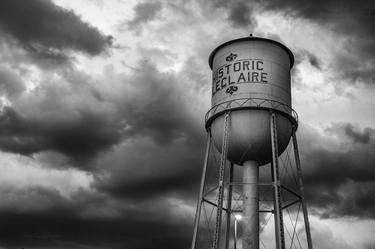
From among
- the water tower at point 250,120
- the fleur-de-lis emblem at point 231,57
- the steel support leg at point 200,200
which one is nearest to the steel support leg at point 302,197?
the water tower at point 250,120

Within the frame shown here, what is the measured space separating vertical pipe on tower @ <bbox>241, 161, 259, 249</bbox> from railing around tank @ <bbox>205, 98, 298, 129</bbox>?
9.95ft

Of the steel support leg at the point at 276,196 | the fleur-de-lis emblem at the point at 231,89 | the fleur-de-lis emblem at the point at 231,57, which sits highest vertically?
the fleur-de-lis emblem at the point at 231,57

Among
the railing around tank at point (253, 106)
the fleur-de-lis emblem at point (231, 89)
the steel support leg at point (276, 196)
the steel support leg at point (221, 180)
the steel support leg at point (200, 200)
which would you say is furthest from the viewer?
the fleur-de-lis emblem at point (231, 89)

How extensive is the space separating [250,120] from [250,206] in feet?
14.2

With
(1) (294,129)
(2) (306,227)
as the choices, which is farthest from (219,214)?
(1) (294,129)

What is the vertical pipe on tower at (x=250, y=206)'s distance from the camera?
69.6 feet

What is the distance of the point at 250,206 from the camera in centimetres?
2177

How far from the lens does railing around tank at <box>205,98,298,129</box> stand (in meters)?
21.7

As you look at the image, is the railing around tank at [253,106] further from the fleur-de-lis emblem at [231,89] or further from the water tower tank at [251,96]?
the fleur-de-lis emblem at [231,89]

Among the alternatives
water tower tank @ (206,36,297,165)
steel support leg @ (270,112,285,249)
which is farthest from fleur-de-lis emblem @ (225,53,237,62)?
steel support leg @ (270,112,285,249)

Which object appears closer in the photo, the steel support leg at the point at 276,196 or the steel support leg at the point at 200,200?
the steel support leg at the point at 276,196

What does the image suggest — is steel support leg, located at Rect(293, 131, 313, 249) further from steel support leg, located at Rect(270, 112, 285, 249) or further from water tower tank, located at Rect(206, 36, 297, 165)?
steel support leg, located at Rect(270, 112, 285, 249)

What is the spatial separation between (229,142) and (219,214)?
12.8ft

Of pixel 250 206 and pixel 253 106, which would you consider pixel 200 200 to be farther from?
pixel 253 106
